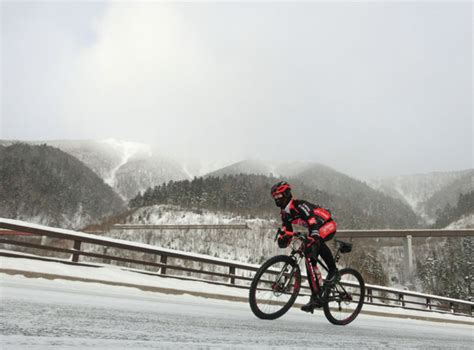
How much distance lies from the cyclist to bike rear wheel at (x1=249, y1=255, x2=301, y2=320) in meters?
0.26

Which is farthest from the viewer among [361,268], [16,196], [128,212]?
[16,196]

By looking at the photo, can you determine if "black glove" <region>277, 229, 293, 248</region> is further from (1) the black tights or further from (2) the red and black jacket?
(1) the black tights

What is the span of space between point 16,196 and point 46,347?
166235 mm

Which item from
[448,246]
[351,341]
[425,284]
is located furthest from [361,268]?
[351,341]

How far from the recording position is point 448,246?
216ft

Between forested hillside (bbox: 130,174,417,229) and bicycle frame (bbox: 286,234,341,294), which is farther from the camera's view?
forested hillside (bbox: 130,174,417,229)

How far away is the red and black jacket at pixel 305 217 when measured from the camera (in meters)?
4.96

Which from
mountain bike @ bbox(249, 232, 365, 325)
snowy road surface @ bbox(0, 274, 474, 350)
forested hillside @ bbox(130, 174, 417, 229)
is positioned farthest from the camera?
forested hillside @ bbox(130, 174, 417, 229)

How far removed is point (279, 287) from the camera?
4902 mm

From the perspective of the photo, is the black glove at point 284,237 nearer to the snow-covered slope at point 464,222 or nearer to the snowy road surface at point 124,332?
the snowy road surface at point 124,332

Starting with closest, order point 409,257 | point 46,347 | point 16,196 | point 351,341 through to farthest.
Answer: point 46,347 → point 351,341 → point 409,257 → point 16,196

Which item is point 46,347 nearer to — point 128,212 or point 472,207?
point 128,212

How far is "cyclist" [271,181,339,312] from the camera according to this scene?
4867 mm

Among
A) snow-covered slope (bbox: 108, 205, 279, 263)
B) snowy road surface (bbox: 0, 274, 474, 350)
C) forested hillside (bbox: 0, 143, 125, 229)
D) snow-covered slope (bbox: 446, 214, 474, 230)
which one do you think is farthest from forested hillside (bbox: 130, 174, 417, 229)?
snowy road surface (bbox: 0, 274, 474, 350)
